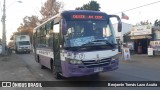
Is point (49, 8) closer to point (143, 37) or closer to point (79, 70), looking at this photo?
point (143, 37)

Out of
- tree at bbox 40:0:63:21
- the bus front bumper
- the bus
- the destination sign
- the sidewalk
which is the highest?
tree at bbox 40:0:63:21

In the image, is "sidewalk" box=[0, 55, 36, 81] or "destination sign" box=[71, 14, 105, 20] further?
"sidewalk" box=[0, 55, 36, 81]

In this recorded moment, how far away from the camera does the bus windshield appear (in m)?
11.4

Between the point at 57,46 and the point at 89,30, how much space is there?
206cm

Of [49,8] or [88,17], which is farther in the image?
[49,8]

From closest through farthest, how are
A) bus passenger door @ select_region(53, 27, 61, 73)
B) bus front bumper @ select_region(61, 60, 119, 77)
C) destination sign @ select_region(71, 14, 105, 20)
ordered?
bus front bumper @ select_region(61, 60, 119, 77) → destination sign @ select_region(71, 14, 105, 20) → bus passenger door @ select_region(53, 27, 61, 73)

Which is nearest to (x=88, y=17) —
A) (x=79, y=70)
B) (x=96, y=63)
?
(x=96, y=63)

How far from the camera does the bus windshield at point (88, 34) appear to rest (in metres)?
11.4

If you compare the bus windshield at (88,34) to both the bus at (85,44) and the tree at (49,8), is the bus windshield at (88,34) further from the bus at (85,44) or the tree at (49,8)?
the tree at (49,8)

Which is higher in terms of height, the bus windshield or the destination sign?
the destination sign

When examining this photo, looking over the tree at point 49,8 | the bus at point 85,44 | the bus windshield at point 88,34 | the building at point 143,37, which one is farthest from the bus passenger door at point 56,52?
the tree at point 49,8

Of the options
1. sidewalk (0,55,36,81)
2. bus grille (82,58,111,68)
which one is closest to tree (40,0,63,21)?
sidewalk (0,55,36,81)

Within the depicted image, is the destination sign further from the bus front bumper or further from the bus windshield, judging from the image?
the bus front bumper

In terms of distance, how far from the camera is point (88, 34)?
38.0 ft
